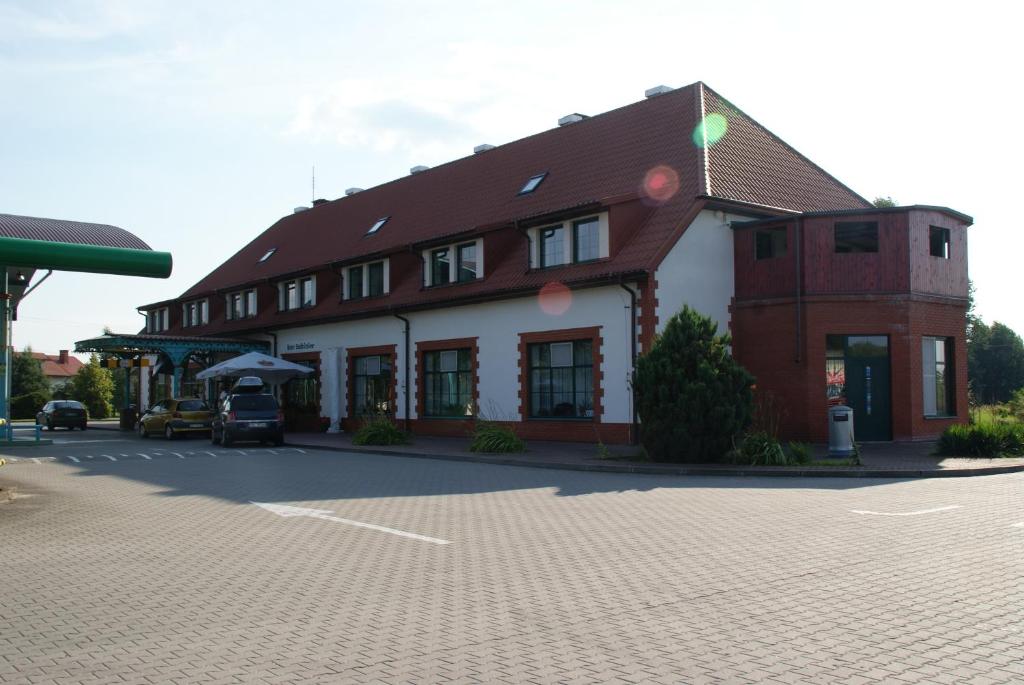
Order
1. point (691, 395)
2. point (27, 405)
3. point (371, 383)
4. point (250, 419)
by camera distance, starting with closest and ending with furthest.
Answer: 1. point (691, 395)
2. point (250, 419)
3. point (371, 383)
4. point (27, 405)

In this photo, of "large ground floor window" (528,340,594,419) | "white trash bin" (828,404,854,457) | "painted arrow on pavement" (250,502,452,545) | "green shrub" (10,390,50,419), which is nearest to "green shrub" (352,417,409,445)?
"large ground floor window" (528,340,594,419)

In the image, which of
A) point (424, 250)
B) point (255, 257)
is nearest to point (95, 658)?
point (424, 250)

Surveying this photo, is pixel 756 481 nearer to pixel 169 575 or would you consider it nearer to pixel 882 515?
pixel 882 515

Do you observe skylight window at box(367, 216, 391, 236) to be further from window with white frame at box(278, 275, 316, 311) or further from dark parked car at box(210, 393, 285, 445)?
dark parked car at box(210, 393, 285, 445)

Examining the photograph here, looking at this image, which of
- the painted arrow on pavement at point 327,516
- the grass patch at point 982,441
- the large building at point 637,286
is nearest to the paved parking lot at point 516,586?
the painted arrow on pavement at point 327,516

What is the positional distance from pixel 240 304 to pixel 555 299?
71.9 ft

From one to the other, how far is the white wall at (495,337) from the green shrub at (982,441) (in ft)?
23.4

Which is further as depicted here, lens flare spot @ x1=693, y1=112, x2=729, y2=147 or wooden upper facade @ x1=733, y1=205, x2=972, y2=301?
lens flare spot @ x1=693, y1=112, x2=729, y2=147

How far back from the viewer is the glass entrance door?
898 inches

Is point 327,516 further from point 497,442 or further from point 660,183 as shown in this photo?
point 660,183

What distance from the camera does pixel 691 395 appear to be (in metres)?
18.4

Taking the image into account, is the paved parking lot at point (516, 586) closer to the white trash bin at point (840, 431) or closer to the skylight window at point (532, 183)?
the white trash bin at point (840, 431)

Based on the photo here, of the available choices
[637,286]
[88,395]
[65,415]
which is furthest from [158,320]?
[637,286]

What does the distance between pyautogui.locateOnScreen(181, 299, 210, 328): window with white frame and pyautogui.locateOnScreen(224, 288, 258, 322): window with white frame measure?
2.63 metres
